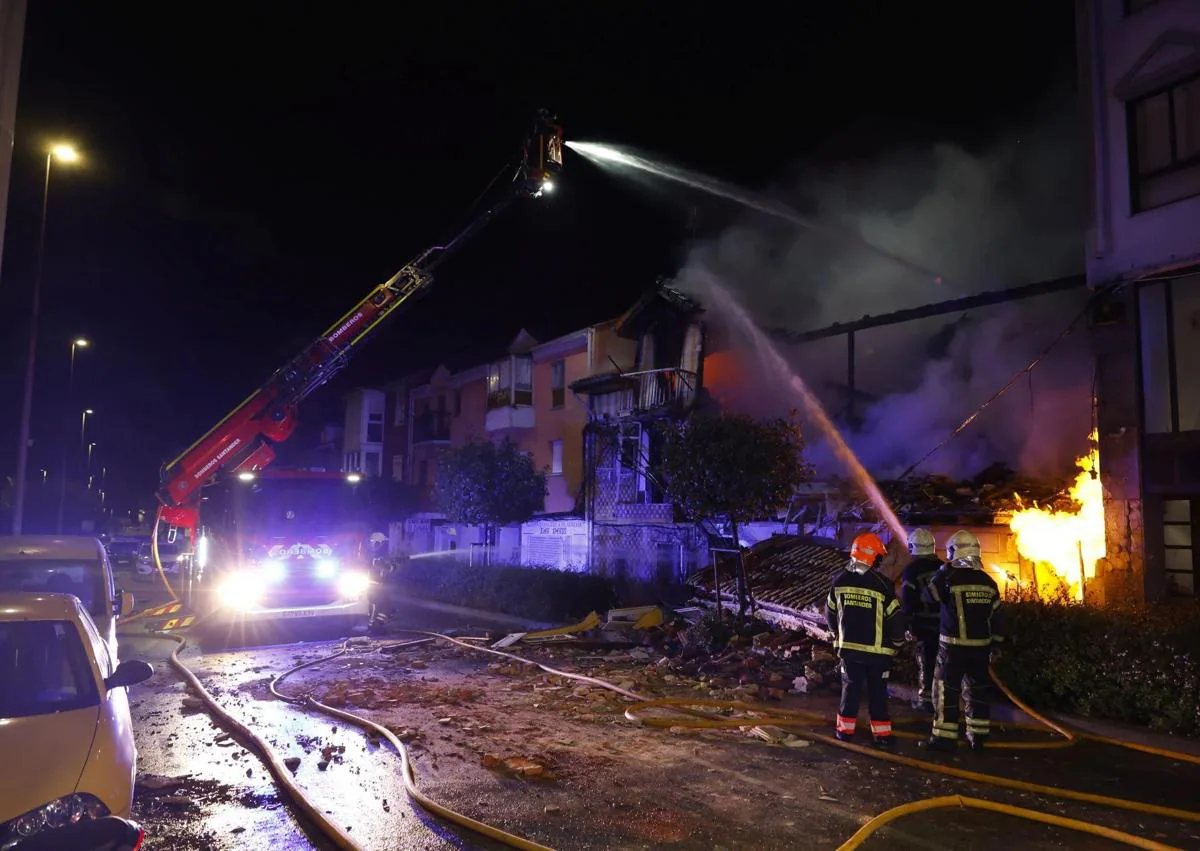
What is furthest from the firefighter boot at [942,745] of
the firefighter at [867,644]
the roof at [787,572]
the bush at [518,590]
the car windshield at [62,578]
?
the bush at [518,590]

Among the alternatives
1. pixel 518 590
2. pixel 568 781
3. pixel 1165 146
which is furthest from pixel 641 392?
pixel 568 781

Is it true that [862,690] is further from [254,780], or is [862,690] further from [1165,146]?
[1165,146]

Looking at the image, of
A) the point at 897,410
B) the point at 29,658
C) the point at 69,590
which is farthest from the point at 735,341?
the point at 29,658

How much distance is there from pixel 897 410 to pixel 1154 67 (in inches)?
305

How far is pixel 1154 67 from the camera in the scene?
38.4 ft

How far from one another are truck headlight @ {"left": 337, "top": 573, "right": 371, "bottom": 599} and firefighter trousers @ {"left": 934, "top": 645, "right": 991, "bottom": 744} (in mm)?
8801

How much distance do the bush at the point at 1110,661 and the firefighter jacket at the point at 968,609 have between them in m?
1.24

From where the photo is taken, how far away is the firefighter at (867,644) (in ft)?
23.1

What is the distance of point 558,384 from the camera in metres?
29.9

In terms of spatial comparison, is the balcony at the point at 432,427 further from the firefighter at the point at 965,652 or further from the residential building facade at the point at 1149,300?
the firefighter at the point at 965,652

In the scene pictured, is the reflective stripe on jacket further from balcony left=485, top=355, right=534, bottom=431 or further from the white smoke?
balcony left=485, top=355, right=534, bottom=431

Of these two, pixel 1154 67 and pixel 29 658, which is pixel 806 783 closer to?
pixel 29 658

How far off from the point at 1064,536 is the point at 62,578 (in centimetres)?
1205

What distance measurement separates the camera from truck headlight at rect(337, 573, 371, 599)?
42.1 ft
